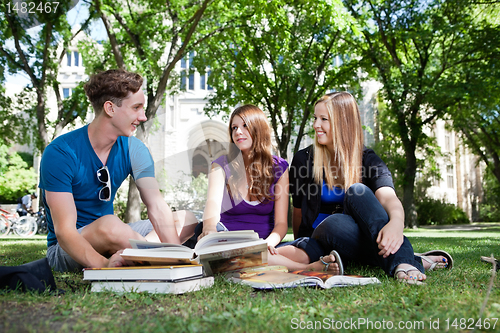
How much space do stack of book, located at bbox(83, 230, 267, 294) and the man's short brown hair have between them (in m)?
0.90

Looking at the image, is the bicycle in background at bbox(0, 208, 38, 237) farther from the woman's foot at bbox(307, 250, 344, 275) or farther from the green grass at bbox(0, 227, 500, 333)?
the woman's foot at bbox(307, 250, 344, 275)

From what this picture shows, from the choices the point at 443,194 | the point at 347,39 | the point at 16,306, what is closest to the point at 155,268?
the point at 16,306

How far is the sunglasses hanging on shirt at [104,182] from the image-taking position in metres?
2.36

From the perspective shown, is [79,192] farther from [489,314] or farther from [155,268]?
[489,314]

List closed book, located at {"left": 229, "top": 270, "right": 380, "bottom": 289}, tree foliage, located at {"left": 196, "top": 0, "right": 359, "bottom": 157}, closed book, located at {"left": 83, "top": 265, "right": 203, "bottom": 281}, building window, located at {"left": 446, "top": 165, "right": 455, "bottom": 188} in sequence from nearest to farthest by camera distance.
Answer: closed book, located at {"left": 83, "top": 265, "right": 203, "bottom": 281} → closed book, located at {"left": 229, "top": 270, "right": 380, "bottom": 289} → tree foliage, located at {"left": 196, "top": 0, "right": 359, "bottom": 157} → building window, located at {"left": 446, "top": 165, "right": 455, "bottom": 188}

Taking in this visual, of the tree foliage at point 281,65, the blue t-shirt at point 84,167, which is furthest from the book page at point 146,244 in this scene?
the tree foliage at point 281,65

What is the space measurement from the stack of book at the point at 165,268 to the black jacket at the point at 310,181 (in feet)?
2.73

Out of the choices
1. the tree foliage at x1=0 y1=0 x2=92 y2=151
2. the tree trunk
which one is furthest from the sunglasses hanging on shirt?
the tree trunk

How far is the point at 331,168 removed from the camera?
2.73 meters

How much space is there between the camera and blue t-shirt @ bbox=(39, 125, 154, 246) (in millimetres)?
2121

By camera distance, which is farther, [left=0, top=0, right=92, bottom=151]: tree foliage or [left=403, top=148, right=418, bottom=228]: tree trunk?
[left=403, top=148, right=418, bottom=228]: tree trunk

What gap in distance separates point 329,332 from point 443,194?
30282 millimetres

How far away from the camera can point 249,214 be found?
281cm

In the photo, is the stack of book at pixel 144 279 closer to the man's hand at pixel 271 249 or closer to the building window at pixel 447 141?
the man's hand at pixel 271 249
